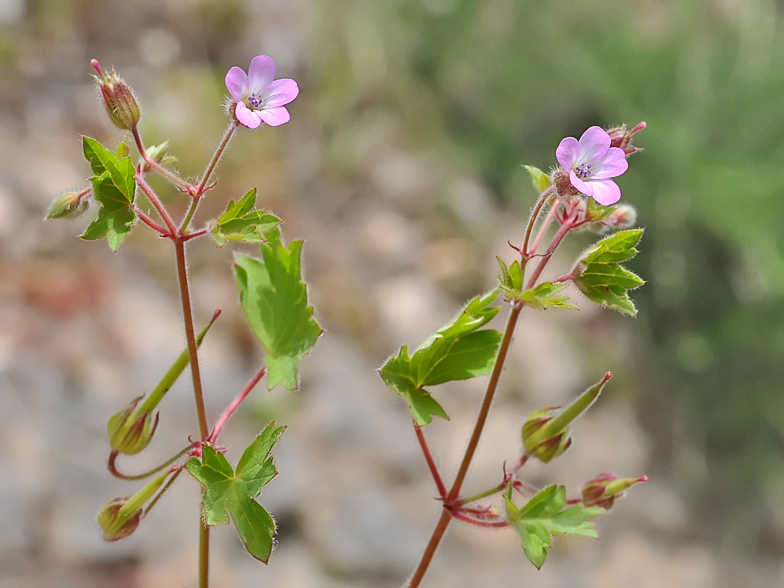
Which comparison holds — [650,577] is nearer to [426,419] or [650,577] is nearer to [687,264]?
[687,264]

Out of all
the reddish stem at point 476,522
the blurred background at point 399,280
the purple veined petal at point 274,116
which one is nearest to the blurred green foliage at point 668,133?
the blurred background at point 399,280

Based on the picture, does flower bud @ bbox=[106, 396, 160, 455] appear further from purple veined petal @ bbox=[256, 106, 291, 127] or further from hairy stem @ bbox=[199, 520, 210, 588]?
purple veined petal @ bbox=[256, 106, 291, 127]

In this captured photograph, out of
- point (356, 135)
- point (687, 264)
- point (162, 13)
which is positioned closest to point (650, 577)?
point (687, 264)

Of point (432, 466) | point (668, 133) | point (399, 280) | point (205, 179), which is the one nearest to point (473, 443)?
point (432, 466)

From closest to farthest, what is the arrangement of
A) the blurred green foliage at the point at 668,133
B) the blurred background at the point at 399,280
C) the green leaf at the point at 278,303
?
the green leaf at the point at 278,303, the blurred background at the point at 399,280, the blurred green foliage at the point at 668,133

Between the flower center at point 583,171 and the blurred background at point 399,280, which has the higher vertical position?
the blurred background at point 399,280

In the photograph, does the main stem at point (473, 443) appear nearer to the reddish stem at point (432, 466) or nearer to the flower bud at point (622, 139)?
the reddish stem at point (432, 466)
